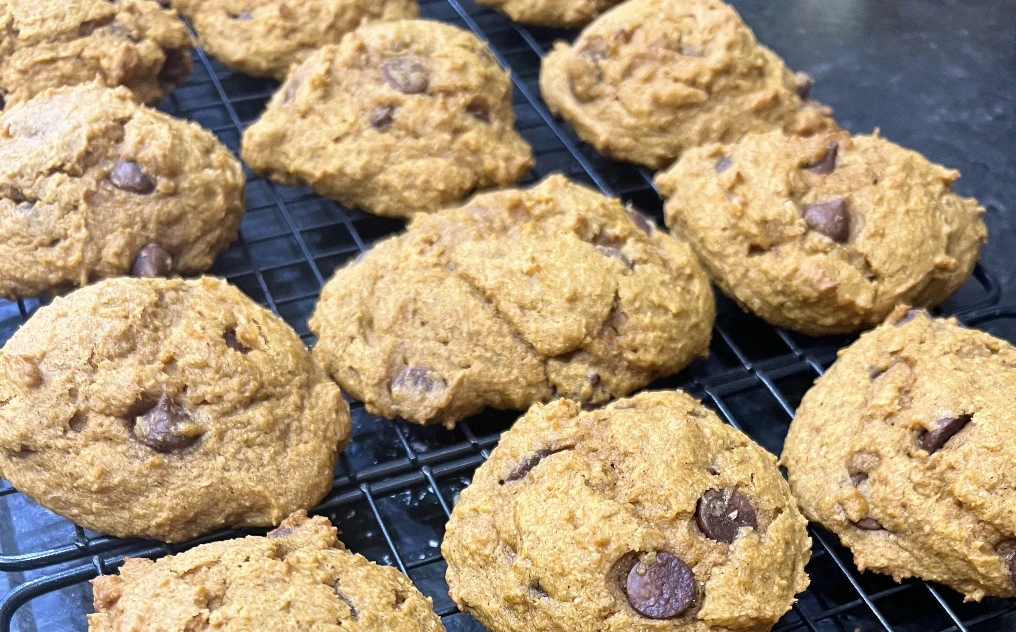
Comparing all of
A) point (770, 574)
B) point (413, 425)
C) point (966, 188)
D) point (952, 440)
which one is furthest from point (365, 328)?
point (966, 188)

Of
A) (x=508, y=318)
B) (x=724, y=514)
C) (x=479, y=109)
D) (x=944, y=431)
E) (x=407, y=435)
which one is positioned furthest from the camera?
(x=479, y=109)

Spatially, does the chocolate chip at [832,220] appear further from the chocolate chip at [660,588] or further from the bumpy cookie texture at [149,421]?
the bumpy cookie texture at [149,421]

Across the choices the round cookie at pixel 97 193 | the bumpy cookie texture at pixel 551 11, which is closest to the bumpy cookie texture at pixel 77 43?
the round cookie at pixel 97 193

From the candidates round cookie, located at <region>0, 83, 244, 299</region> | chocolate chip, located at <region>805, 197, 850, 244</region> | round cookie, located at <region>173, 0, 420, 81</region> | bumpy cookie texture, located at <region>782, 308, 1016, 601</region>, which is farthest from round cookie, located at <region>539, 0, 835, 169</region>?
round cookie, located at <region>0, 83, 244, 299</region>

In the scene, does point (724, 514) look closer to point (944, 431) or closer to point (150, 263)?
point (944, 431)

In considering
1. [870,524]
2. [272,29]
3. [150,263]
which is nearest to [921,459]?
[870,524]

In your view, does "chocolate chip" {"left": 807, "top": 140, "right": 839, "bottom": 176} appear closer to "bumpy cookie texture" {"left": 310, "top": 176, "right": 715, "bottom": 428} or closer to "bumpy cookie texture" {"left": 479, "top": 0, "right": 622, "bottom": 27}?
"bumpy cookie texture" {"left": 310, "top": 176, "right": 715, "bottom": 428}

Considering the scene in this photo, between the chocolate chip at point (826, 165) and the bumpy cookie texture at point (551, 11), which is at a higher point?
the chocolate chip at point (826, 165)
